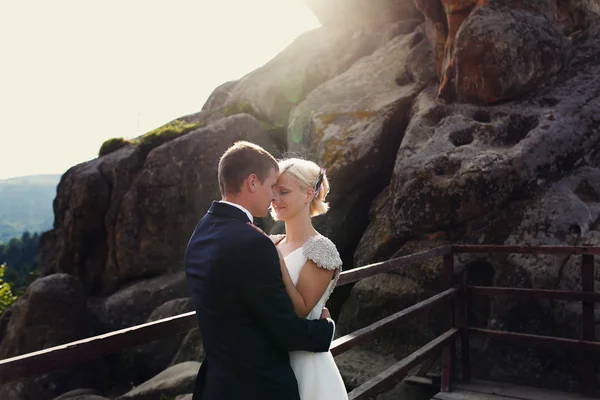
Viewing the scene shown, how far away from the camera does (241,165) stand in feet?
7.84

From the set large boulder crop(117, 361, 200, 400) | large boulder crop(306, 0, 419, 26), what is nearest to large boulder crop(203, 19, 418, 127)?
large boulder crop(306, 0, 419, 26)

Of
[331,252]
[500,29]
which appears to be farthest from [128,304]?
[331,252]

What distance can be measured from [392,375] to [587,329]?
239 centimetres

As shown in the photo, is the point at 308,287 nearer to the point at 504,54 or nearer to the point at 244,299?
the point at 244,299

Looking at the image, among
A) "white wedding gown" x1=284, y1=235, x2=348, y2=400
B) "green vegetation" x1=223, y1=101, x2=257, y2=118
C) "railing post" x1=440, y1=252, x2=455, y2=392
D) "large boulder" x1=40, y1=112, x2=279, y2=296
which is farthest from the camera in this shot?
"green vegetation" x1=223, y1=101, x2=257, y2=118

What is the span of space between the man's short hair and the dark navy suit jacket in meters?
0.11

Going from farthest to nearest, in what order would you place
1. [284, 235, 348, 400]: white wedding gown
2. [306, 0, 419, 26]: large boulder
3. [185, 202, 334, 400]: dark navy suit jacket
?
1. [306, 0, 419, 26]: large boulder
2. [284, 235, 348, 400]: white wedding gown
3. [185, 202, 334, 400]: dark navy suit jacket

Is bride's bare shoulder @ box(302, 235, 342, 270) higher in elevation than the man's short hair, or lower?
lower

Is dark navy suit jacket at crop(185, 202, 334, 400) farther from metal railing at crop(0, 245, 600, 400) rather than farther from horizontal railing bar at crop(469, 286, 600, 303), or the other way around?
horizontal railing bar at crop(469, 286, 600, 303)

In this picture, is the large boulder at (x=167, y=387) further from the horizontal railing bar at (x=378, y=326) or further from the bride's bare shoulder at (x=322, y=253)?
the bride's bare shoulder at (x=322, y=253)

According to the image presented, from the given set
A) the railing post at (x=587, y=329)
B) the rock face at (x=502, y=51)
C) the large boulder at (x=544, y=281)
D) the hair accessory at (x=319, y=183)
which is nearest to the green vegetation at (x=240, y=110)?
the rock face at (x=502, y=51)

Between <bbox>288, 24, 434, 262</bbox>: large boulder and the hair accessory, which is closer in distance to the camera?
the hair accessory

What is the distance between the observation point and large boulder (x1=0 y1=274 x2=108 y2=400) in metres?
11.9

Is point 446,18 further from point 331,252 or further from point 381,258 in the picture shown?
point 331,252
